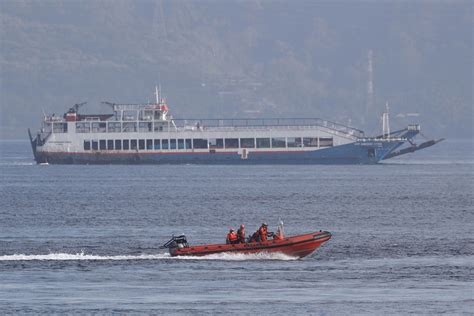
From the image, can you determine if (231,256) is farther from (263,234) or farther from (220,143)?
(220,143)

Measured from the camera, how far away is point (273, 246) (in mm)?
70188

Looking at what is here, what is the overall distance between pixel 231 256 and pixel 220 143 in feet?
379

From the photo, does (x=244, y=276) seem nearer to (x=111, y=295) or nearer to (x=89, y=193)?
(x=111, y=295)

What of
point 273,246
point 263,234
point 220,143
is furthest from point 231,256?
point 220,143

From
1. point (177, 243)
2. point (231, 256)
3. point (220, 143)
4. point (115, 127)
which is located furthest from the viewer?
point (115, 127)

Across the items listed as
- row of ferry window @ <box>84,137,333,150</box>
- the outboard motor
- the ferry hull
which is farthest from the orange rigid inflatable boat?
row of ferry window @ <box>84,137,333,150</box>

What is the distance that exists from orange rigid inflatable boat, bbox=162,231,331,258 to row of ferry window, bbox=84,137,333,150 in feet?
373

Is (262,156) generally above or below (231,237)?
above

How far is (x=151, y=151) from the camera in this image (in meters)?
187

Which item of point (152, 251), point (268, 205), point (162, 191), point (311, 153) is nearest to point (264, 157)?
point (311, 153)

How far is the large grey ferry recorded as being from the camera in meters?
185

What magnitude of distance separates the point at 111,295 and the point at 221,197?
207 feet

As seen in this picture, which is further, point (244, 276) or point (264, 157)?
point (264, 157)

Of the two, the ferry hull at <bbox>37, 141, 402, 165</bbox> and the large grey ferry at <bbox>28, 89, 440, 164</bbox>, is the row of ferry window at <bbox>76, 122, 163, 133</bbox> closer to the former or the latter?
the large grey ferry at <bbox>28, 89, 440, 164</bbox>
